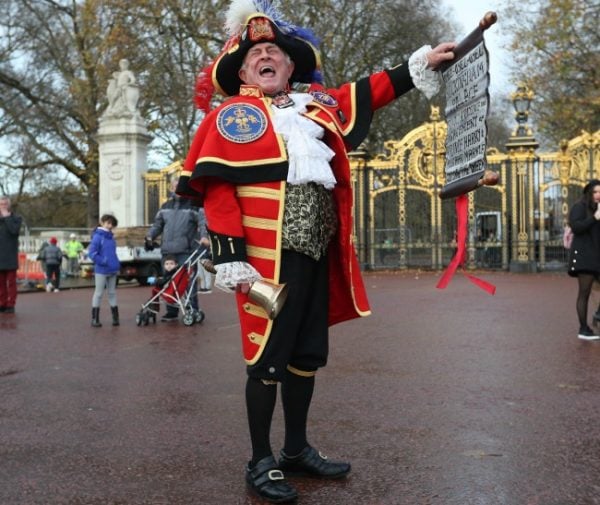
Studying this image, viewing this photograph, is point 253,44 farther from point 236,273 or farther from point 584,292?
point 584,292

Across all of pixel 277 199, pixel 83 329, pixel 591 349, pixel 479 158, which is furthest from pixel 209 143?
pixel 83 329

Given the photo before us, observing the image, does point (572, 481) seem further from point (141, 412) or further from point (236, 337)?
point (236, 337)

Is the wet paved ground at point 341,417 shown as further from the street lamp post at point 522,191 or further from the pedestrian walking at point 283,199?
the street lamp post at point 522,191

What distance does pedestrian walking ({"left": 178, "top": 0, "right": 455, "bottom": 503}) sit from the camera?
11.1 feet

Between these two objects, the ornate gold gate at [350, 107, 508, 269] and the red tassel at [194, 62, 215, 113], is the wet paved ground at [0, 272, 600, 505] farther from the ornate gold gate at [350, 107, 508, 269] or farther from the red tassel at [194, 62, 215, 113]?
the ornate gold gate at [350, 107, 508, 269]

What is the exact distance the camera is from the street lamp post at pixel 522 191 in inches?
795

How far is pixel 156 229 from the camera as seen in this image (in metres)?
9.68

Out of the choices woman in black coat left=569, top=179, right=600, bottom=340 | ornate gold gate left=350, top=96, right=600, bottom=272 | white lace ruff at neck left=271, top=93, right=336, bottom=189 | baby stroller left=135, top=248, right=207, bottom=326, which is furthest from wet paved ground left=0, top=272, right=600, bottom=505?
ornate gold gate left=350, top=96, right=600, bottom=272

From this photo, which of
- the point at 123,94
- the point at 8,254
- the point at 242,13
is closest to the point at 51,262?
the point at 123,94

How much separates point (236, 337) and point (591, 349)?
3640mm

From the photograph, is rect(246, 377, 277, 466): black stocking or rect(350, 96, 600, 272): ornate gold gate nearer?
rect(246, 377, 277, 466): black stocking

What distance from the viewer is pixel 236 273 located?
3305mm

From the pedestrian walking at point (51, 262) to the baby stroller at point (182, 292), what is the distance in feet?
28.2

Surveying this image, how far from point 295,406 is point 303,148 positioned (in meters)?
1.20
